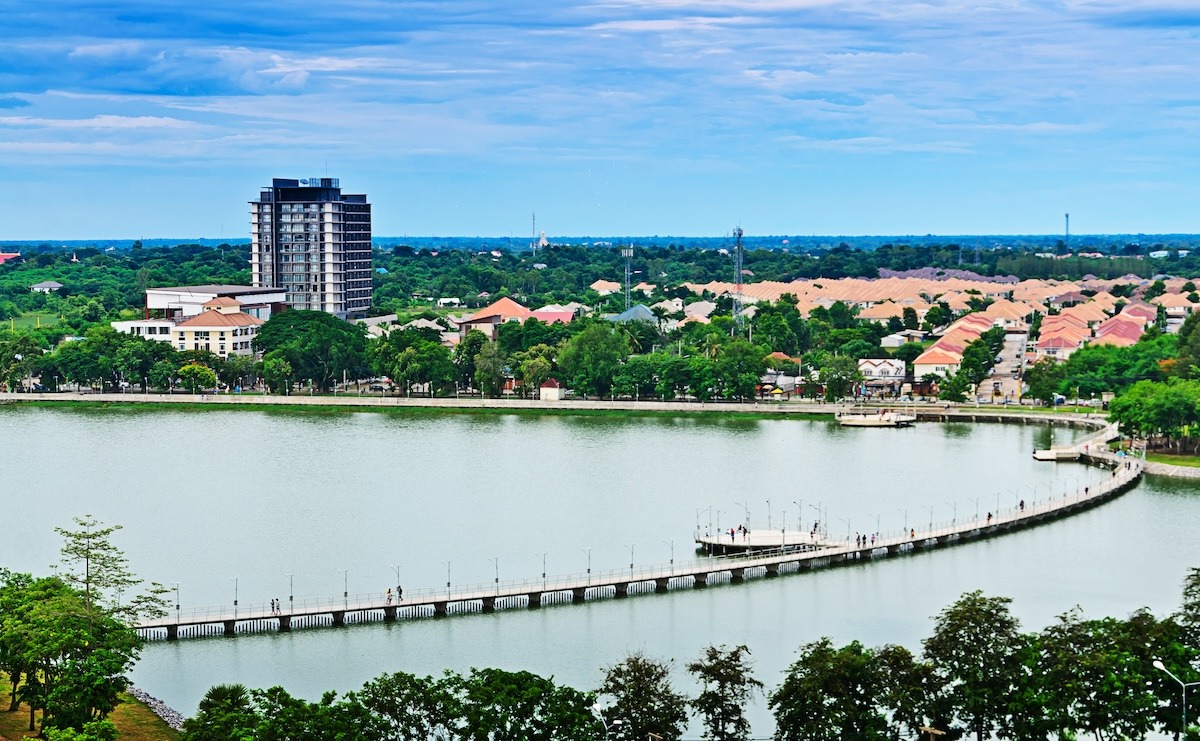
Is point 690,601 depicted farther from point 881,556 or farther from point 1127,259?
point 1127,259

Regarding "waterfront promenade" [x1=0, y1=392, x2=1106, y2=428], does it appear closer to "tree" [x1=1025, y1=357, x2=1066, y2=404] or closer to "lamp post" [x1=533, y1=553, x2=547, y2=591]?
"tree" [x1=1025, y1=357, x2=1066, y2=404]

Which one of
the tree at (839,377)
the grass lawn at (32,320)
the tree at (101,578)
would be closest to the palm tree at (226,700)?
the tree at (101,578)

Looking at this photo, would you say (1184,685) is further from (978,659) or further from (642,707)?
(642,707)

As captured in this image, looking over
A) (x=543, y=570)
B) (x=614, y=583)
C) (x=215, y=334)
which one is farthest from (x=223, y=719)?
(x=215, y=334)

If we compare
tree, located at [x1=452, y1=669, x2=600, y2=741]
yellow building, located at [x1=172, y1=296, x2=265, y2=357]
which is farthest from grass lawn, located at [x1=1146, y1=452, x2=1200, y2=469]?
yellow building, located at [x1=172, y1=296, x2=265, y2=357]

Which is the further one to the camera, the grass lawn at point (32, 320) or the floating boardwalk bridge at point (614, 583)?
the grass lawn at point (32, 320)

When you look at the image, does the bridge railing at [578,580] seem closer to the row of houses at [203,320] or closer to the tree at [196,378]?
the tree at [196,378]
